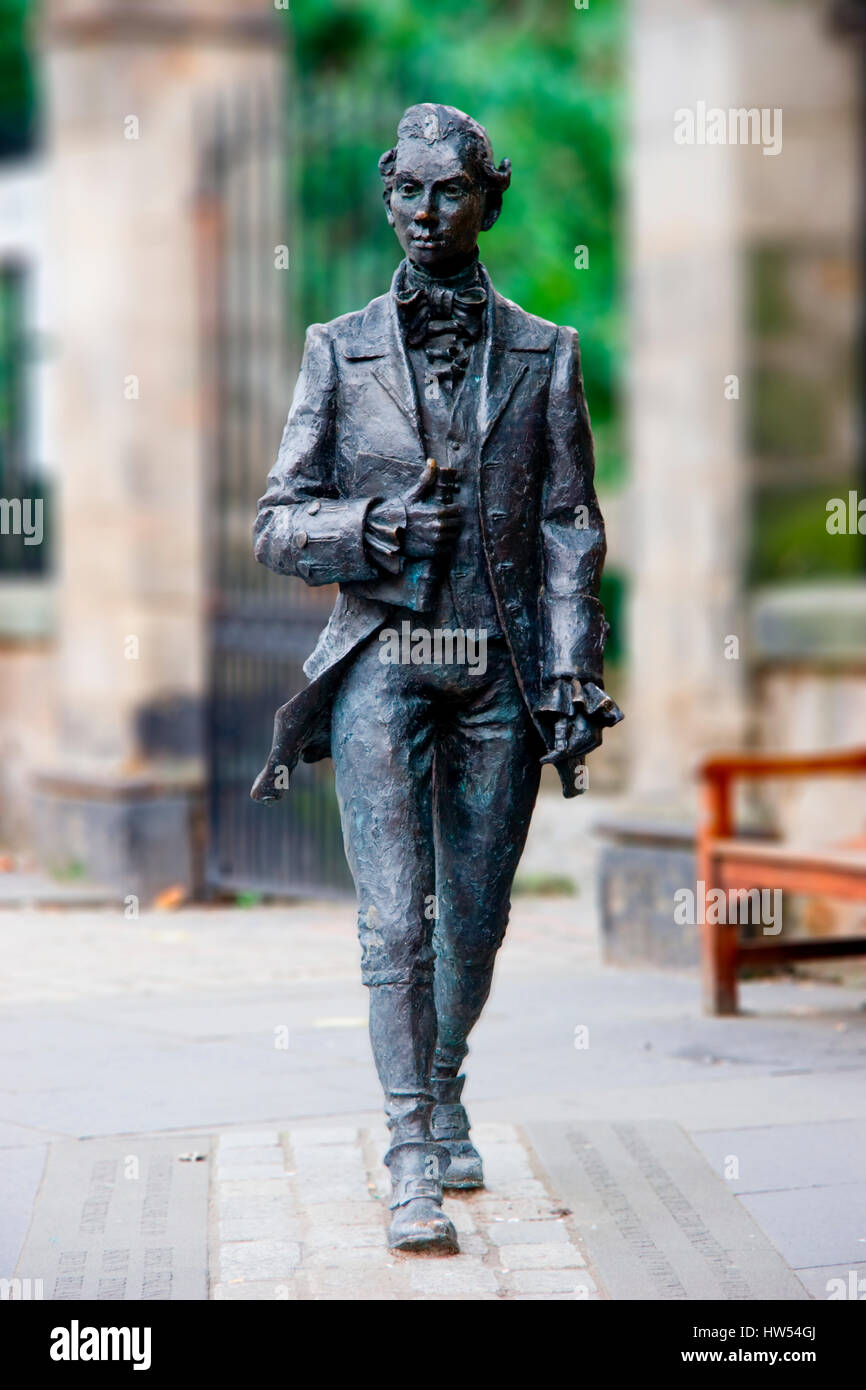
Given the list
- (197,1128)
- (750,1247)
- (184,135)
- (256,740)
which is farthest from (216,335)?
(750,1247)

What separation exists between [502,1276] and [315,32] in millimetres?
14902

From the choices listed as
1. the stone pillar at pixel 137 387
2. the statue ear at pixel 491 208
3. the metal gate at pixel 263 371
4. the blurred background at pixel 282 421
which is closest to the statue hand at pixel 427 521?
the statue ear at pixel 491 208

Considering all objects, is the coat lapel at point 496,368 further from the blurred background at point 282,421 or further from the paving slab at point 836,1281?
the blurred background at point 282,421

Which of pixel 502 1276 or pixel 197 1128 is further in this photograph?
pixel 197 1128

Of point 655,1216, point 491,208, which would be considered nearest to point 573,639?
point 491,208

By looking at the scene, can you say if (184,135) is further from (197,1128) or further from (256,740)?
(197,1128)

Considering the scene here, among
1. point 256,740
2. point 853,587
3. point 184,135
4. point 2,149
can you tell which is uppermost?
point 2,149

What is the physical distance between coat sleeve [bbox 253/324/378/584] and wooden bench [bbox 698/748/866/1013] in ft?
8.77

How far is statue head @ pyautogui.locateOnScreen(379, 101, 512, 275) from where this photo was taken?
191 inches

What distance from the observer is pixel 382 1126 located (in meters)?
5.83

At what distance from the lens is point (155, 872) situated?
10.8m

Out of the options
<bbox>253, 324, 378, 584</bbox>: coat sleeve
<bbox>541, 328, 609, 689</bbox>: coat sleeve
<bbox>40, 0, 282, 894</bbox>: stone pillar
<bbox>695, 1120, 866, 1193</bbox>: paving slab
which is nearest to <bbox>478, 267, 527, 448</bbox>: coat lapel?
<bbox>541, 328, 609, 689</bbox>: coat sleeve

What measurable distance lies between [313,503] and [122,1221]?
5.39ft

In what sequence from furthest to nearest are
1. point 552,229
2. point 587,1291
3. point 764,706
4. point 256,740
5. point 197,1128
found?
point 552,229, point 256,740, point 764,706, point 197,1128, point 587,1291
